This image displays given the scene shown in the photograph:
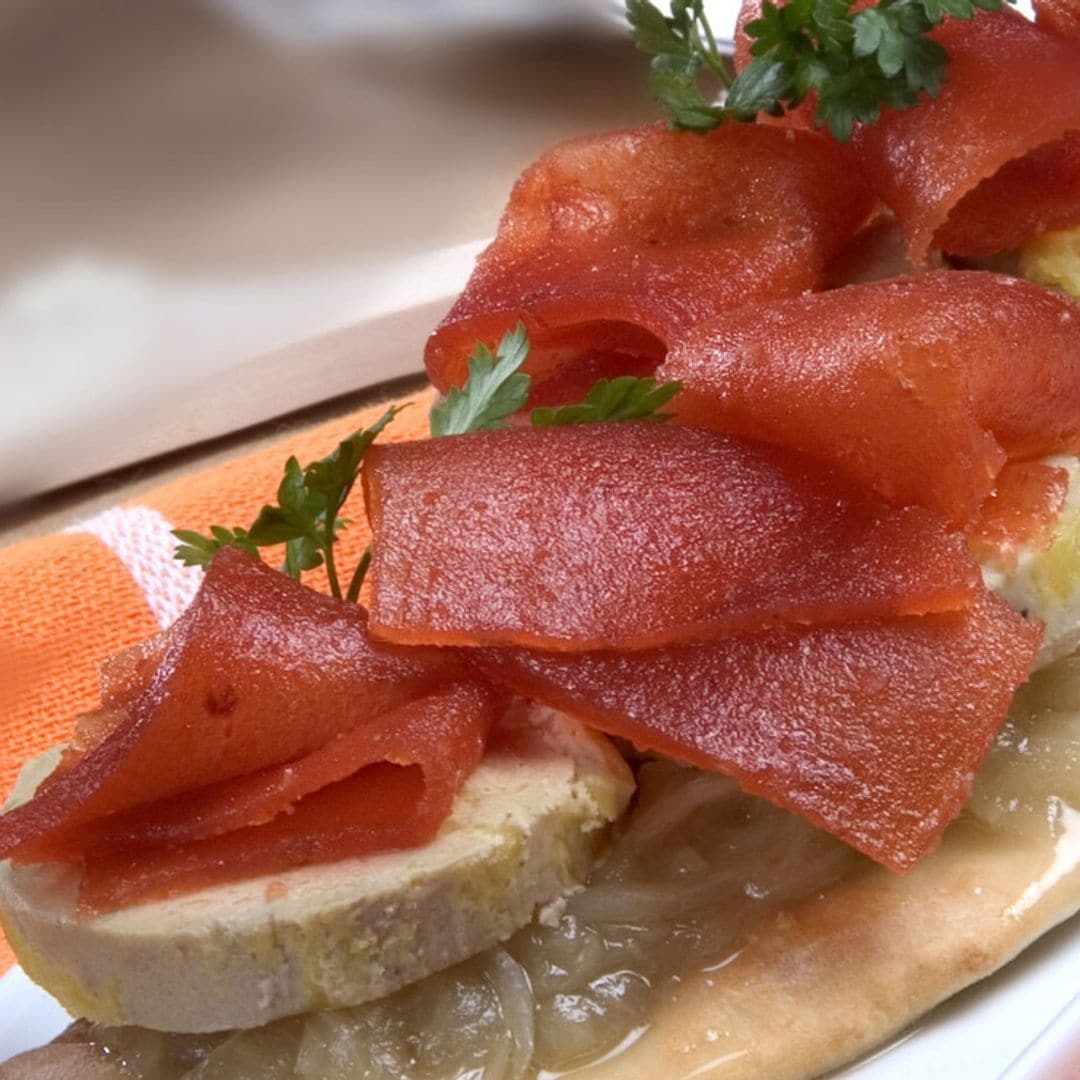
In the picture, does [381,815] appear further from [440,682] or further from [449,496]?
[449,496]

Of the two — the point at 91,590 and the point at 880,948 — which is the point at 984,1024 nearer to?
the point at 880,948

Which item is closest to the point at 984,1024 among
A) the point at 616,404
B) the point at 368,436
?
the point at 616,404

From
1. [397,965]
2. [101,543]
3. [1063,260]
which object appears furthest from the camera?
[101,543]

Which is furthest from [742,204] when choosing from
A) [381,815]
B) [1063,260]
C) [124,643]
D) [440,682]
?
[124,643]

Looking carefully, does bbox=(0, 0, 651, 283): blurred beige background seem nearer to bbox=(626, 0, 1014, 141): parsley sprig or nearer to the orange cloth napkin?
the orange cloth napkin

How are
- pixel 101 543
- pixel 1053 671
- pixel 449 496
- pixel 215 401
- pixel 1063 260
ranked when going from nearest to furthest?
1. pixel 449 496
2. pixel 1053 671
3. pixel 1063 260
4. pixel 101 543
5. pixel 215 401

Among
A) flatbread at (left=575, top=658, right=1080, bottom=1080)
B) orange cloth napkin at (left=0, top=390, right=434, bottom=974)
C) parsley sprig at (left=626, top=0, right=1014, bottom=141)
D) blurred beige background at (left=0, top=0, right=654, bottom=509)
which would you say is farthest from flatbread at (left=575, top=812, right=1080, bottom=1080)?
blurred beige background at (left=0, top=0, right=654, bottom=509)

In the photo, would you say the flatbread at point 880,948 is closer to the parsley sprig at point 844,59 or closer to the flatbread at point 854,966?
the flatbread at point 854,966
